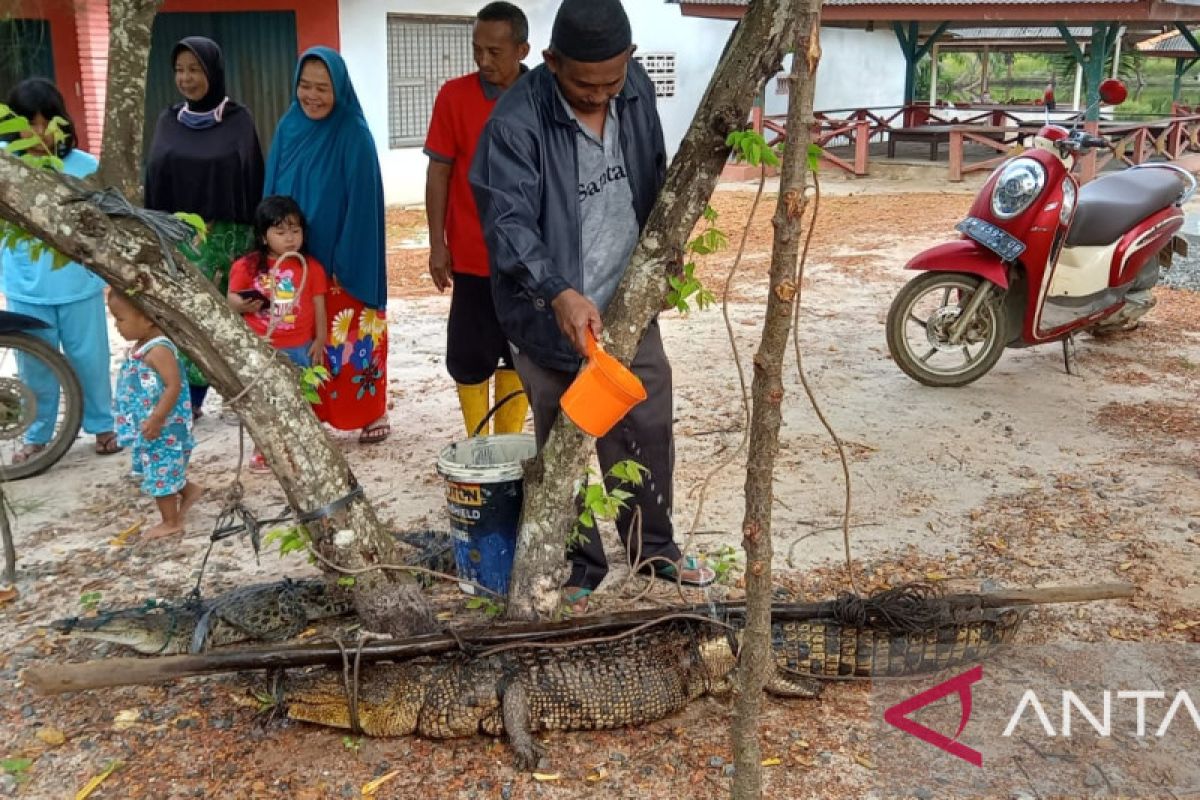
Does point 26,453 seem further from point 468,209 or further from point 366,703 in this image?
point 366,703

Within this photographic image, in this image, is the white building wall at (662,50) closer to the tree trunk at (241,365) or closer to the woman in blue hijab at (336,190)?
the woman in blue hijab at (336,190)

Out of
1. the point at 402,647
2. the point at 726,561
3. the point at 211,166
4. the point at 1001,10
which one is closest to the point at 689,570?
the point at 726,561

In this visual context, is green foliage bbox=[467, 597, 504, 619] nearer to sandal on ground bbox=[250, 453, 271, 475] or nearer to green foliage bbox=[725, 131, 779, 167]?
green foliage bbox=[725, 131, 779, 167]

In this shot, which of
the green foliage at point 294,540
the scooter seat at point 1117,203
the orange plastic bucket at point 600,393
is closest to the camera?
the orange plastic bucket at point 600,393

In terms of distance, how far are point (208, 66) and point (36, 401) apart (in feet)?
5.56

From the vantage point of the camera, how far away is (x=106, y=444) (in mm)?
5152

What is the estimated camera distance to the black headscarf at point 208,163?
16.1 feet

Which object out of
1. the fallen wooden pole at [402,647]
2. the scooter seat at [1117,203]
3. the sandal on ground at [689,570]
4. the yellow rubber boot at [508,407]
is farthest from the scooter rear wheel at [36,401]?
the scooter seat at [1117,203]

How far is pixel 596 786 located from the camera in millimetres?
2730

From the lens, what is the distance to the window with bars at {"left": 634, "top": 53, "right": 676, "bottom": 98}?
54.7 ft

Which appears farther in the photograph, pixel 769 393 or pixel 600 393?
pixel 600 393

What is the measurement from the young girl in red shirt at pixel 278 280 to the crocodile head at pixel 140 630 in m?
1.66

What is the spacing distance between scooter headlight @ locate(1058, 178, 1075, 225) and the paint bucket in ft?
11.9

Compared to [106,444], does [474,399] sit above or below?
above
